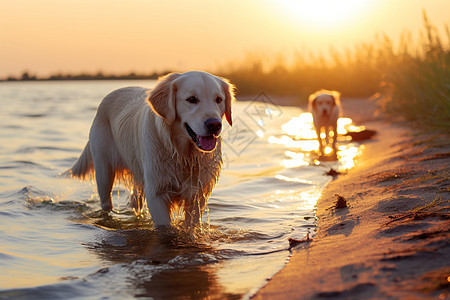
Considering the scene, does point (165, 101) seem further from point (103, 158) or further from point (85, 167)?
point (85, 167)

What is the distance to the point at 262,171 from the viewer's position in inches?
297

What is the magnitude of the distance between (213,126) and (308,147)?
20.9ft

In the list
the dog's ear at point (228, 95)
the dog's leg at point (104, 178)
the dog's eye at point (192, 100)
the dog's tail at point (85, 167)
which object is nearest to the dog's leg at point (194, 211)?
the dog's ear at point (228, 95)

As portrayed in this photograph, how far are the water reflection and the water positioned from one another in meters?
0.05

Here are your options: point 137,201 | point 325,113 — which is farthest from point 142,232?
point 325,113

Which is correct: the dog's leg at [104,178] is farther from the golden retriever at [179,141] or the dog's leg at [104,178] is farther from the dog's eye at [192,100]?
the dog's eye at [192,100]

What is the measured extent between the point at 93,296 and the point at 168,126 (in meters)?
1.60

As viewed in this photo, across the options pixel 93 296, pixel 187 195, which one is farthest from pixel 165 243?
pixel 93 296

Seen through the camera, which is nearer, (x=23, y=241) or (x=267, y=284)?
(x=267, y=284)

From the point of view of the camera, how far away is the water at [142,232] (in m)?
3.07

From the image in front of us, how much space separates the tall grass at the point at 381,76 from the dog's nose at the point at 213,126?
379 centimetres

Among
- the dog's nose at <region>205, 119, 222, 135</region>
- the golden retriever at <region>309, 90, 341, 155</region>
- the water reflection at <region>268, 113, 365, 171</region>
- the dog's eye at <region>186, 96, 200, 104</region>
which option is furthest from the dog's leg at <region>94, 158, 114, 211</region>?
the golden retriever at <region>309, 90, 341, 155</region>

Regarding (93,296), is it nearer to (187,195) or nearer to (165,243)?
(165,243)

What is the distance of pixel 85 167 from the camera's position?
20.0 feet
